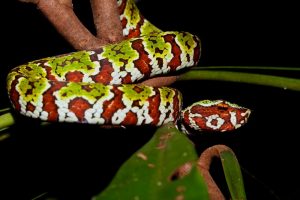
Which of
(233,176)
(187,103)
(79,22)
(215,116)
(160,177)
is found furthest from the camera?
(187,103)

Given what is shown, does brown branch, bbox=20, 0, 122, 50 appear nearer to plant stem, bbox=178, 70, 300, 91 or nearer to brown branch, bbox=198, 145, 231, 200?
plant stem, bbox=178, 70, 300, 91

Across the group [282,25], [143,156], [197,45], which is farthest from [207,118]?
[282,25]

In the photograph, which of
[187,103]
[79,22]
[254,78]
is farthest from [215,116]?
[187,103]

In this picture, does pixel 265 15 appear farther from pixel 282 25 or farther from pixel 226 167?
pixel 226 167

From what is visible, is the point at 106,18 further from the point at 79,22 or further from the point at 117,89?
the point at 117,89

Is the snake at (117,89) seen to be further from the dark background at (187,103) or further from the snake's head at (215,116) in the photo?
the dark background at (187,103)

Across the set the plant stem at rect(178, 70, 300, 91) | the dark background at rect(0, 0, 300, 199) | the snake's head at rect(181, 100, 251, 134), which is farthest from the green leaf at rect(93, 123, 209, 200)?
the snake's head at rect(181, 100, 251, 134)

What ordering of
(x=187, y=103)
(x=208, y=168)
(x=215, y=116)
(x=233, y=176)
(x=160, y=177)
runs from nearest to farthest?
(x=160, y=177)
(x=233, y=176)
(x=208, y=168)
(x=215, y=116)
(x=187, y=103)
